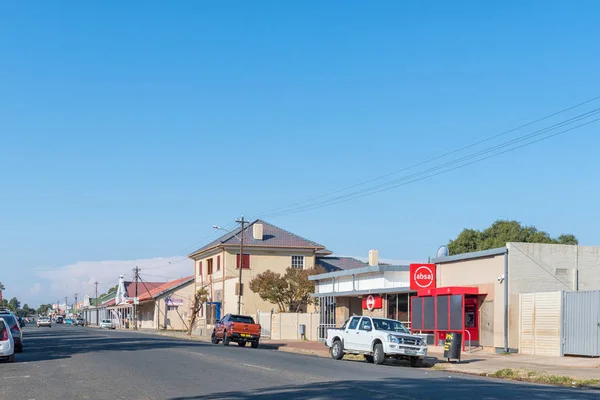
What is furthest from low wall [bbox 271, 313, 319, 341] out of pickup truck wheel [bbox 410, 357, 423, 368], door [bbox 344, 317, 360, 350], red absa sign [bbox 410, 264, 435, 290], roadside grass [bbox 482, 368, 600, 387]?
roadside grass [bbox 482, 368, 600, 387]

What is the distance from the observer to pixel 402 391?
16.5 metres

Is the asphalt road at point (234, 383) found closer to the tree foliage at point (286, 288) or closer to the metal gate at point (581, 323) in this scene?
the metal gate at point (581, 323)

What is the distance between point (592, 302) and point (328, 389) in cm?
1485

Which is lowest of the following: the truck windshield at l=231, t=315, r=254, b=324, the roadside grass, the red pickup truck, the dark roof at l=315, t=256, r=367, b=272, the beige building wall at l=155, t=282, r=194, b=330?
the beige building wall at l=155, t=282, r=194, b=330

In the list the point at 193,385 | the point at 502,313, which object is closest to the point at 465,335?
the point at 502,313

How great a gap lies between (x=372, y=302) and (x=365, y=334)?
13770 mm

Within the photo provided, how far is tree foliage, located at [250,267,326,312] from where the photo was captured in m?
60.5

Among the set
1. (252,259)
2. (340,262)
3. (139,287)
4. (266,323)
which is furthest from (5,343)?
(139,287)

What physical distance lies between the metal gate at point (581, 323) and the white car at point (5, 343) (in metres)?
19.6

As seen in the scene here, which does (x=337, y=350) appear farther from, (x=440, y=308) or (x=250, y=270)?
(x=250, y=270)

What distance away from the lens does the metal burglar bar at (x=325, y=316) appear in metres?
48.6

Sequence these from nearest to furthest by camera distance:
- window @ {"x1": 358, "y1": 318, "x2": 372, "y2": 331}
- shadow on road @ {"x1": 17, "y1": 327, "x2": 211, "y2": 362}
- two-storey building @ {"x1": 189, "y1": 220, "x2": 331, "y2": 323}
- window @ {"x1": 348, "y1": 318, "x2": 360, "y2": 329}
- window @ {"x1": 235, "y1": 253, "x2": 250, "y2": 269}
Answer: window @ {"x1": 358, "y1": 318, "x2": 372, "y2": 331} < window @ {"x1": 348, "y1": 318, "x2": 360, "y2": 329} < shadow on road @ {"x1": 17, "y1": 327, "x2": 211, "y2": 362} < two-storey building @ {"x1": 189, "y1": 220, "x2": 331, "y2": 323} < window @ {"x1": 235, "y1": 253, "x2": 250, "y2": 269}

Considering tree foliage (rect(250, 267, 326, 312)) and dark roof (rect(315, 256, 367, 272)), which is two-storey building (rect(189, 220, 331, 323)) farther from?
tree foliage (rect(250, 267, 326, 312))

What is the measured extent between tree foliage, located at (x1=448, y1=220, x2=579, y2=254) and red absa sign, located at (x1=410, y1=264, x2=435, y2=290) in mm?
36570
